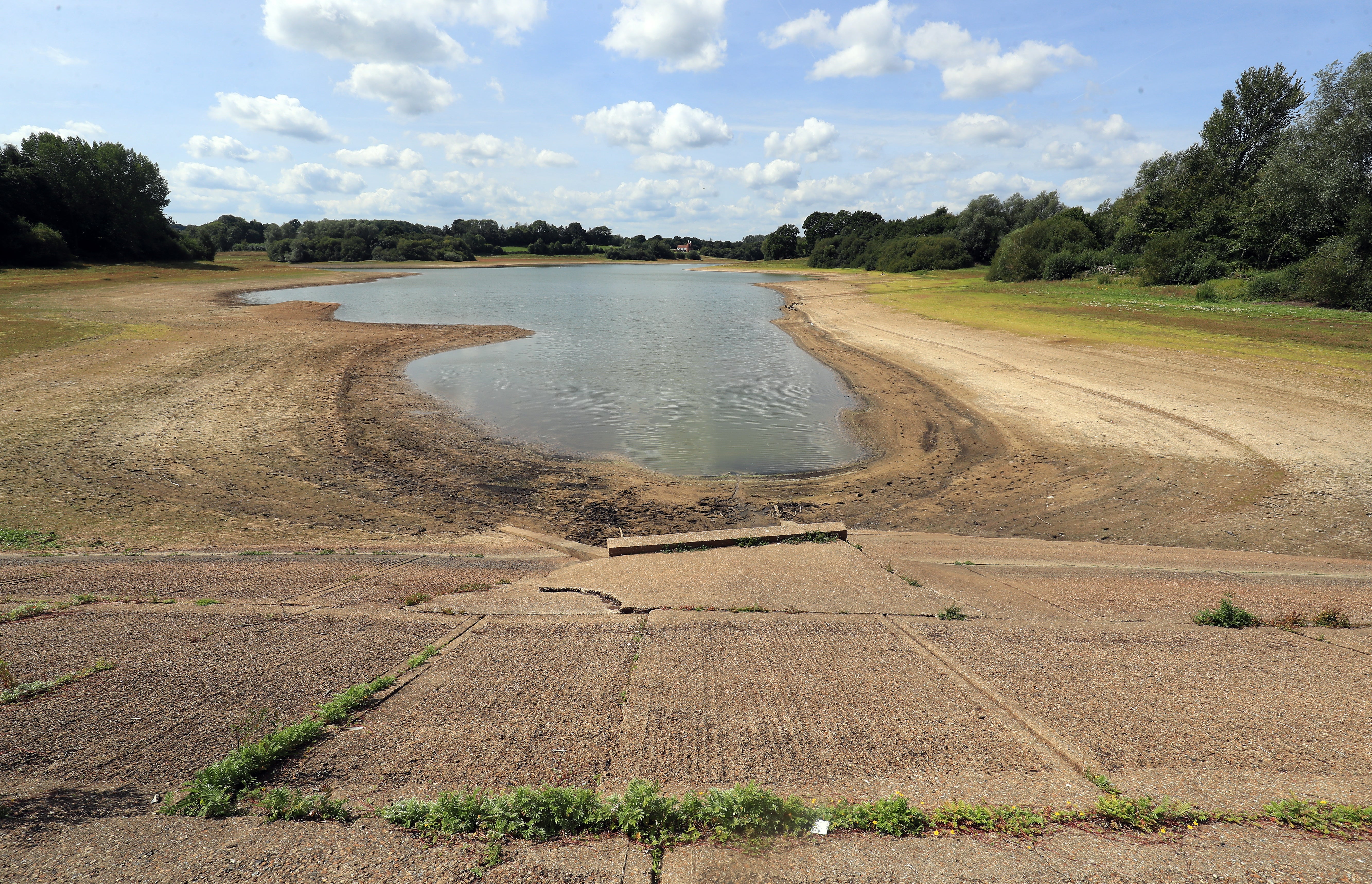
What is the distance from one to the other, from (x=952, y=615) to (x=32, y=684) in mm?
7014

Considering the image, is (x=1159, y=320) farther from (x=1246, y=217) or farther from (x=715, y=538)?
(x=715, y=538)

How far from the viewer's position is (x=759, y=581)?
7.20 meters

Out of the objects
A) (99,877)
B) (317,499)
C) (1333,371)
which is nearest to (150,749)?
(99,877)

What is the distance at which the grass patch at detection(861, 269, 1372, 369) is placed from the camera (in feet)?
80.0

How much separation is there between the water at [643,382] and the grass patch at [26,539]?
939 centimetres

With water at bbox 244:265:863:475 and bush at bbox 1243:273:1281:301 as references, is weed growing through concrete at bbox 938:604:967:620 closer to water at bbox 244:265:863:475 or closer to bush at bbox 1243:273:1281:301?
water at bbox 244:265:863:475

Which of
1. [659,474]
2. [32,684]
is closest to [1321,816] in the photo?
[32,684]

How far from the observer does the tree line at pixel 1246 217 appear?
34.6 meters

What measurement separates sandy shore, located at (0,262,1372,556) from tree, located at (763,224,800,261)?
15658 cm

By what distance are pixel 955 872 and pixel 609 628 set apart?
10.8ft

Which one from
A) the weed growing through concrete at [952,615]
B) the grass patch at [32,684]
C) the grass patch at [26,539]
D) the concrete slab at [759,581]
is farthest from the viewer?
the grass patch at [26,539]

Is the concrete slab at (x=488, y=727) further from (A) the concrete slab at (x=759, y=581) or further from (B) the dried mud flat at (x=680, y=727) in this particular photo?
(A) the concrete slab at (x=759, y=581)

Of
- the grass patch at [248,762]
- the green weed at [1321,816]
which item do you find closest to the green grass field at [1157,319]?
the green weed at [1321,816]

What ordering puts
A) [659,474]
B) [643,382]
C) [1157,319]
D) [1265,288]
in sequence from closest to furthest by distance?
1. [659,474]
2. [643,382]
3. [1157,319]
4. [1265,288]
